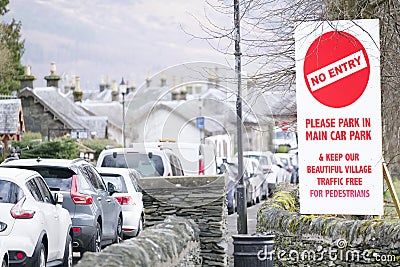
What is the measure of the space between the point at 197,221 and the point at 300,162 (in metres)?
1.89

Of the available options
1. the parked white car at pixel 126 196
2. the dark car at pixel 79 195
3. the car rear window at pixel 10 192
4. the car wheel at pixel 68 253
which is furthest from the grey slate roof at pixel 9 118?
the car rear window at pixel 10 192

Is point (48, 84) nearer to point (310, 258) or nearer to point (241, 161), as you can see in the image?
point (241, 161)

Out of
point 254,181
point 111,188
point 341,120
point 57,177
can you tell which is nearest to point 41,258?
point 57,177

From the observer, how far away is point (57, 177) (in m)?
17.4

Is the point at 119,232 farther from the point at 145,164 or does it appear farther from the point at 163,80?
the point at 163,80

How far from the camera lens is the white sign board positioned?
12805 mm

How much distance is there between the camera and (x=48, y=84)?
88938 millimetres

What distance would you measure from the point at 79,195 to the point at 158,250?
25.0 ft

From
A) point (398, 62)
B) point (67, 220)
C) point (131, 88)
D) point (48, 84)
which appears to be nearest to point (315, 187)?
point (398, 62)

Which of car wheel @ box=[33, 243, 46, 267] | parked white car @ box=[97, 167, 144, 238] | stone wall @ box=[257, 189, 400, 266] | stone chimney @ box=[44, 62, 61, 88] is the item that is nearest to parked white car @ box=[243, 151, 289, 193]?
parked white car @ box=[97, 167, 144, 238]

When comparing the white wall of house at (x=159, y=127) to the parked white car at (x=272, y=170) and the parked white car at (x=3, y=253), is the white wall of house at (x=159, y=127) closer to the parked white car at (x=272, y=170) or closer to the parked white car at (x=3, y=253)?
the parked white car at (x=3, y=253)

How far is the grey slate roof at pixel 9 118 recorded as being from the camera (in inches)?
2142

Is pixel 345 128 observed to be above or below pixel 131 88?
below

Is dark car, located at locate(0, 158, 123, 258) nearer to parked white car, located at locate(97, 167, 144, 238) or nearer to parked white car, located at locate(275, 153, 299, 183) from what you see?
parked white car, located at locate(97, 167, 144, 238)
